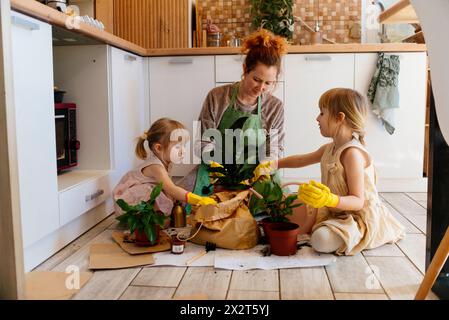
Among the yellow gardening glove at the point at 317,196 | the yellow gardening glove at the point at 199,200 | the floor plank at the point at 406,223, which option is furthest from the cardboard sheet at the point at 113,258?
the floor plank at the point at 406,223

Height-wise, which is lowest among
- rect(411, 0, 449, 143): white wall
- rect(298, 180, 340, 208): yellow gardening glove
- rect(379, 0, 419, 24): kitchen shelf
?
rect(298, 180, 340, 208): yellow gardening glove

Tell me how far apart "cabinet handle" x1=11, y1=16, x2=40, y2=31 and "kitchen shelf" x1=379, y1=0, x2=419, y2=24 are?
3.93 feet

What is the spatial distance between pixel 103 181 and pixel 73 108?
361 millimetres

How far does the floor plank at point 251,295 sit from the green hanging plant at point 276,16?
2236 mm

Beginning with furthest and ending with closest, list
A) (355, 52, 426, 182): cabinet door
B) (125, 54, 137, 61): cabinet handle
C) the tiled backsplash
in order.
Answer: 1. the tiled backsplash
2. (355, 52, 426, 182): cabinet door
3. (125, 54, 137, 61): cabinet handle

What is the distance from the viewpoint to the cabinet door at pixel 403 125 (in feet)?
9.37

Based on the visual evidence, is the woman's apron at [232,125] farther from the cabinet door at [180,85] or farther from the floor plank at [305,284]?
the floor plank at [305,284]

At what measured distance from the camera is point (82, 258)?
1.70 metres

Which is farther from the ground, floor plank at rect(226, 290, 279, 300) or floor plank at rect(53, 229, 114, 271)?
floor plank at rect(226, 290, 279, 300)

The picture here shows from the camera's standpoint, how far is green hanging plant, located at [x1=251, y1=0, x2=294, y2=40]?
10.6 ft

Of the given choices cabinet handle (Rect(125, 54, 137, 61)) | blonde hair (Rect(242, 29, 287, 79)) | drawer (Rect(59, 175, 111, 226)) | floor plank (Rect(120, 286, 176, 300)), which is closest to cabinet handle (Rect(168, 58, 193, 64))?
cabinet handle (Rect(125, 54, 137, 61))

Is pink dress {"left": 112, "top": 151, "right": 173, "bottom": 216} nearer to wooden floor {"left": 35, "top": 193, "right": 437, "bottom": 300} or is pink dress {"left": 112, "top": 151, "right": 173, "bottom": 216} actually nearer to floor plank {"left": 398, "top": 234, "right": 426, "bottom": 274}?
wooden floor {"left": 35, "top": 193, "right": 437, "bottom": 300}

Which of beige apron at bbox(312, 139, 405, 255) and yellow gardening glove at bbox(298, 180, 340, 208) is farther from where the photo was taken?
beige apron at bbox(312, 139, 405, 255)
